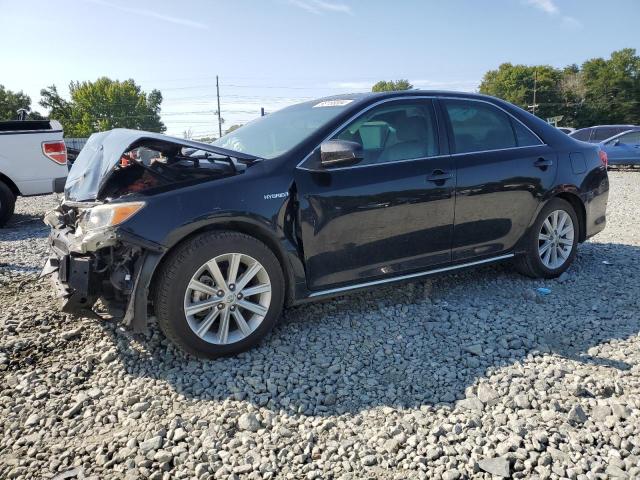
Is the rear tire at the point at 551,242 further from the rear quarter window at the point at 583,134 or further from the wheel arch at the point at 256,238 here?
the rear quarter window at the point at 583,134

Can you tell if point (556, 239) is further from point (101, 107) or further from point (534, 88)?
point (101, 107)

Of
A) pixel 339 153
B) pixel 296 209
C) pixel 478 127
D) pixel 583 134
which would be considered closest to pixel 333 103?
pixel 339 153

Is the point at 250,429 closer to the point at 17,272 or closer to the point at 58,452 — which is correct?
the point at 58,452

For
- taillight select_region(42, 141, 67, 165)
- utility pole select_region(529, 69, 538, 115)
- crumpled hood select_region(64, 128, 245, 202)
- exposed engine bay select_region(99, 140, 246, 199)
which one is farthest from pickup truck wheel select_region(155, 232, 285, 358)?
utility pole select_region(529, 69, 538, 115)

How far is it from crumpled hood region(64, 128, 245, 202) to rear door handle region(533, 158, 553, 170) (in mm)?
2725

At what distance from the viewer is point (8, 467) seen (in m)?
2.25

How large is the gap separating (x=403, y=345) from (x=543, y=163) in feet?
7.64

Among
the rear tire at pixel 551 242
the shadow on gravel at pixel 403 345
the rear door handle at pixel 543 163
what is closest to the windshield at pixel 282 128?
the shadow on gravel at pixel 403 345

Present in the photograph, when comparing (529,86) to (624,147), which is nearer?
(624,147)

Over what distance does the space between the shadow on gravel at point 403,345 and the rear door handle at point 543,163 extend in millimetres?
1089

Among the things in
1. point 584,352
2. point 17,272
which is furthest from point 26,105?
point 584,352

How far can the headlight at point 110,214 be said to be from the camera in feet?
9.52

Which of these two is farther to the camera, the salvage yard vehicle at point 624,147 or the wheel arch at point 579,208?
the salvage yard vehicle at point 624,147

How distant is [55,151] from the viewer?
27.9 feet
